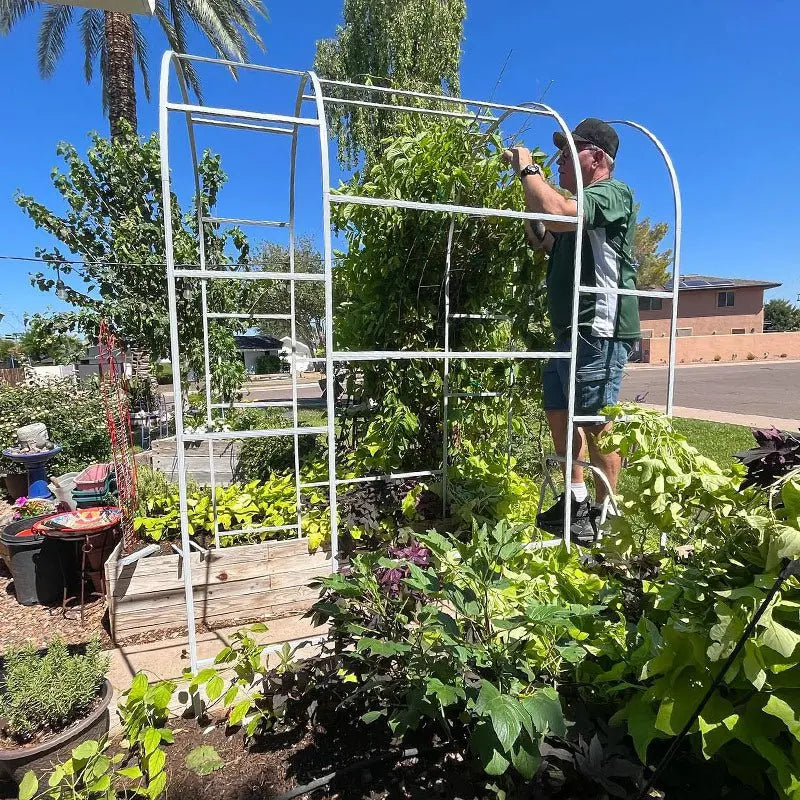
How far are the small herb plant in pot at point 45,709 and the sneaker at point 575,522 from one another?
2.08m

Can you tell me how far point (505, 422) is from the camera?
361 centimetres

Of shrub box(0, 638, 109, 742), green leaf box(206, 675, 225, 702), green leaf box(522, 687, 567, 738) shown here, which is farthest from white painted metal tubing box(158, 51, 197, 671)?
green leaf box(522, 687, 567, 738)

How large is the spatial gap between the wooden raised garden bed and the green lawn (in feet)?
13.9

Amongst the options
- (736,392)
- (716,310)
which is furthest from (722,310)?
(736,392)

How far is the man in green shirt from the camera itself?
2.55 metres

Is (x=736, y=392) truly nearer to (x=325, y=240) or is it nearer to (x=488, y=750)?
(x=325, y=240)

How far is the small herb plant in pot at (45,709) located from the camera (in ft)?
5.45

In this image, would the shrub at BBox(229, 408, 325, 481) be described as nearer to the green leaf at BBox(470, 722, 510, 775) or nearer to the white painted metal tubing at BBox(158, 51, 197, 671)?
the white painted metal tubing at BBox(158, 51, 197, 671)

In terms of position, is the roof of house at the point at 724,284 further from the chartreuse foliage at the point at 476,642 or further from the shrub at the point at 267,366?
the chartreuse foliage at the point at 476,642

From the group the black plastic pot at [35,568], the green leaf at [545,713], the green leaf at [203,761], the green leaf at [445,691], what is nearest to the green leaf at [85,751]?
the green leaf at [203,761]

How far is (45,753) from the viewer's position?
5.47 feet

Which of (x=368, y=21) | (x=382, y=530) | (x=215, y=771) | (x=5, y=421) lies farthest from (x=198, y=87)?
(x=215, y=771)

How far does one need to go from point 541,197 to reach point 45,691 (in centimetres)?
272

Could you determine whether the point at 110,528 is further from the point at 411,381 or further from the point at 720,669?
the point at 720,669
